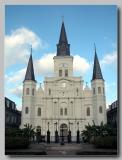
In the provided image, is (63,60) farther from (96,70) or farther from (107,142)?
(107,142)

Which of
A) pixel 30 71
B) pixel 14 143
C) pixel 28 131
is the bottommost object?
pixel 14 143

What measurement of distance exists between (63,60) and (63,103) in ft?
2.54

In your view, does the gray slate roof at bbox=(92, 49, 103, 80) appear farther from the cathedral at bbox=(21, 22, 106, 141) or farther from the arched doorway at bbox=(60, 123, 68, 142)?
the arched doorway at bbox=(60, 123, 68, 142)

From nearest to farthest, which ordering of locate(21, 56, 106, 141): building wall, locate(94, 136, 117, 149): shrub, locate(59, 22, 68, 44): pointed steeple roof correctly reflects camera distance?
locate(94, 136, 117, 149): shrub, locate(59, 22, 68, 44): pointed steeple roof, locate(21, 56, 106, 141): building wall

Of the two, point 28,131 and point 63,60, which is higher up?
point 63,60

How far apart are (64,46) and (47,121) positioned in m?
1.35

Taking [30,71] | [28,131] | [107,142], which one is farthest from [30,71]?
[107,142]

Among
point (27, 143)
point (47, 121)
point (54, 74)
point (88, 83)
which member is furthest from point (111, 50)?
point (27, 143)

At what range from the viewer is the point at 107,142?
571cm

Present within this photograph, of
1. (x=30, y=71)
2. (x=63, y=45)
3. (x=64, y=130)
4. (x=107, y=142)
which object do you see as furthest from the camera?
(x=64, y=130)

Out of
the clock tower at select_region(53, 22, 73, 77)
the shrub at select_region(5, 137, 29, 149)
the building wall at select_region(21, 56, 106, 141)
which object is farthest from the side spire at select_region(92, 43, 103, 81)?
the shrub at select_region(5, 137, 29, 149)

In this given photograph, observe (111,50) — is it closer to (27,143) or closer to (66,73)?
(66,73)

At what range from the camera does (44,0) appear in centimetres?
593

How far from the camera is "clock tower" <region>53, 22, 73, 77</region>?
599 cm
